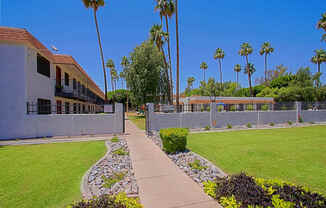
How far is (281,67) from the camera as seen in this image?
5694 cm

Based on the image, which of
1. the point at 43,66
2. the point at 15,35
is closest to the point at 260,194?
the point at 15,35

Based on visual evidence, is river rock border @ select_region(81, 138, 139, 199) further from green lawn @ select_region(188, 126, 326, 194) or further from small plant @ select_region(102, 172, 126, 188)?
green lawn @ select_region(188, 126, 326, 194)

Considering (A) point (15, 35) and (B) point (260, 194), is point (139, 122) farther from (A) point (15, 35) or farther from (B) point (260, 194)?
(B) point (260, 194)

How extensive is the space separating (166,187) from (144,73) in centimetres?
1943

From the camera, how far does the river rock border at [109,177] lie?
13.1 ft

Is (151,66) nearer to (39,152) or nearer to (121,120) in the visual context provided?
(121,120)

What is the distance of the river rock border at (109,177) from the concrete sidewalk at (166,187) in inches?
7.7

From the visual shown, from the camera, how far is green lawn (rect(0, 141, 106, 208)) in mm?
3637

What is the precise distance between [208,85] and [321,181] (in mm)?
57300

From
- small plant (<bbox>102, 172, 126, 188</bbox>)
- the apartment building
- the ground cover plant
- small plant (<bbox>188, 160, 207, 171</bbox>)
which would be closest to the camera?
the ground cover plant

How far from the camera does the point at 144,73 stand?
73.6 feet

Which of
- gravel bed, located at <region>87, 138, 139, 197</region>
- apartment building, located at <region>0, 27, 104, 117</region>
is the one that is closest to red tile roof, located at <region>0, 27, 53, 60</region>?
apartment building, located at <region>0, 27, 104, 117</region>

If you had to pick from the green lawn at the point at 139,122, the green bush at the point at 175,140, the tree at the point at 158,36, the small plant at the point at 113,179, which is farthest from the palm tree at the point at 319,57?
the small plant at the point at 113,179

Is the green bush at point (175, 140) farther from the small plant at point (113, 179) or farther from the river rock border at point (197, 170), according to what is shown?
the small plant at point (113, 179)
